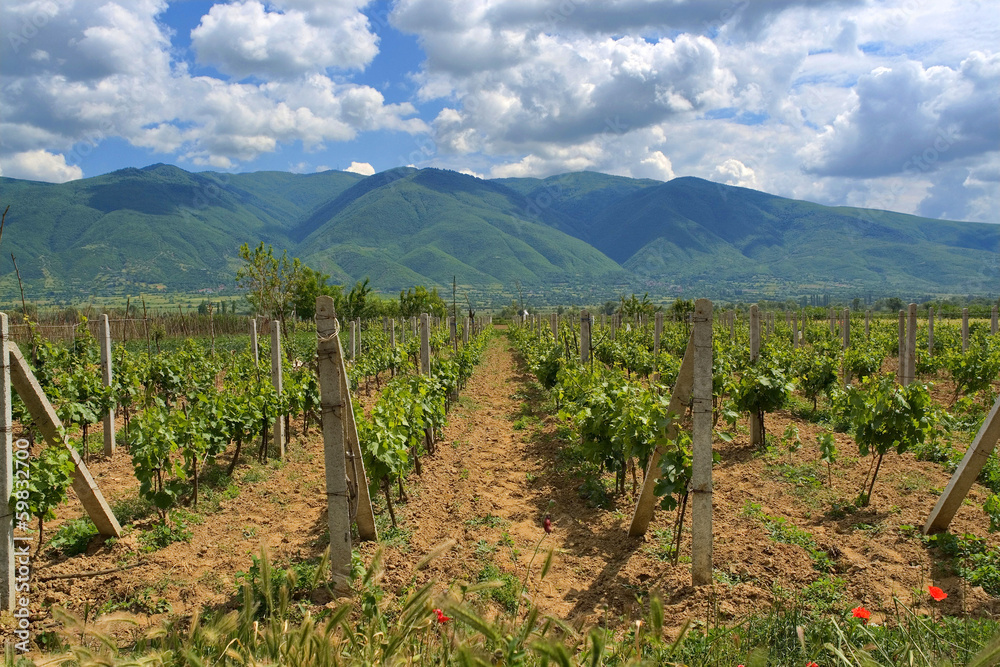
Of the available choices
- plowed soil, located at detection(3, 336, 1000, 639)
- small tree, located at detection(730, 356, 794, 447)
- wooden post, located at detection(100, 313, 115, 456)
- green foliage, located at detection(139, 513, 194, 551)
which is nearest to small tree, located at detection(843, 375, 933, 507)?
plowed soil, located at detection(3, 336, 1000, 639)

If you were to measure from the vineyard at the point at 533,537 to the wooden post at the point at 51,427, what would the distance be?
0.46 ft

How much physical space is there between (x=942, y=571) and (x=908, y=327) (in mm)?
7178

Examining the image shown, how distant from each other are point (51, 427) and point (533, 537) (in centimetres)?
440

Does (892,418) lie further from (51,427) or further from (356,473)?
(51,427)

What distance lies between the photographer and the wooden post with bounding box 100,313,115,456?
355 inches

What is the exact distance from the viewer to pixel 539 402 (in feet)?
48.2

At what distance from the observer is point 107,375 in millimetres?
9031

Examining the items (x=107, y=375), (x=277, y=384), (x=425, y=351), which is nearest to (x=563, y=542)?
(x=425, y=351)

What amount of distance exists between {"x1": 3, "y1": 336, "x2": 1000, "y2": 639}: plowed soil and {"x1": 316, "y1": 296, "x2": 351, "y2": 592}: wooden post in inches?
14.0

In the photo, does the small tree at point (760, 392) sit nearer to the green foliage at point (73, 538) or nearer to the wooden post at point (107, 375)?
the green foliage at point (73, 538)

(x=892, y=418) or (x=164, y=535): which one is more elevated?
(x=892, y=418)

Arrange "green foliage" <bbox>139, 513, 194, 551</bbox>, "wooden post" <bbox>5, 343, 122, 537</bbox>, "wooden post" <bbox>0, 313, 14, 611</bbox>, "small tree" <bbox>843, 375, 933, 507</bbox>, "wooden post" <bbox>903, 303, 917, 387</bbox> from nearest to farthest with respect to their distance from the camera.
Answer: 1. "wooden post" <bbox>0, 313, 14, 611</bbox>
2. "wooden post" <bbox>5, 343, 122, 537</bbox>
3. "green foliage" <bbox>139, 513, 194, 551</bbox>
4. "small tree" <bbox>843, 375, 933, 507</bbox>
5. "wooden post" <bbox>903, 303, 917, 387</bbox>

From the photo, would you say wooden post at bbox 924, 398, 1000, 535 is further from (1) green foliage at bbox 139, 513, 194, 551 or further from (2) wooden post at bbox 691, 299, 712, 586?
(1) green foliage at bbox 139, 513, 194, 551

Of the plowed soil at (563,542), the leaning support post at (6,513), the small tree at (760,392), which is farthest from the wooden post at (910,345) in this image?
the leaning support post at (6,513)
